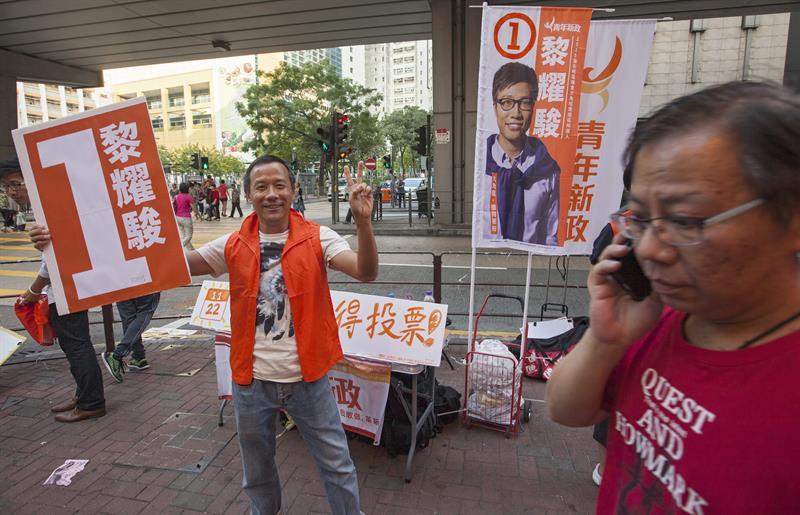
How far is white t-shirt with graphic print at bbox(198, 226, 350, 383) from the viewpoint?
212 centimetres

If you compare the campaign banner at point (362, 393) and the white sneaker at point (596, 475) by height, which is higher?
the campaign banner at point (362, 393)

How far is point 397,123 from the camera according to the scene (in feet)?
152

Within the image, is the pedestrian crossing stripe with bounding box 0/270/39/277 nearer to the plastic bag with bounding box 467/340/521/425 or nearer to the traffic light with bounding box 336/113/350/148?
the traffic light with bounding box 336/113/350/148

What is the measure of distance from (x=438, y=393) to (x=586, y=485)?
1200 millimetres

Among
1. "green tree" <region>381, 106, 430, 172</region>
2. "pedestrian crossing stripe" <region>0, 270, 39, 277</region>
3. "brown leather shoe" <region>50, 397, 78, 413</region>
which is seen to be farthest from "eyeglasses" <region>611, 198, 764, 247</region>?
"green tree" <region>381, 106, 430, 172</region>

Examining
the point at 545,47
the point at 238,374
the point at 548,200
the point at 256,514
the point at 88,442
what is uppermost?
the point at 545,47

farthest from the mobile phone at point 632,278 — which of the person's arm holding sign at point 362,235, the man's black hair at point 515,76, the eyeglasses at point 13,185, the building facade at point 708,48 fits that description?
the building facade at point 708,48

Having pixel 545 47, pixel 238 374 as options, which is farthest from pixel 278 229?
pixel 545 47

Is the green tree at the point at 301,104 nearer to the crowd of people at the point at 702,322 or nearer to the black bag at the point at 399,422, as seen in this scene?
the black bag at the point at 399,422

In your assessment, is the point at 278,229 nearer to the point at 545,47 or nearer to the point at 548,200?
the point at 548,200

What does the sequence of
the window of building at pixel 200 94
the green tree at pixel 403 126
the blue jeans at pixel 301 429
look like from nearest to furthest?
the blue jeans at pixel 301 429 < the green tree at pixel 403 126 < the window of building at pixel 200 94

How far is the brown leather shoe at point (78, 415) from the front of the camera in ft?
12.0

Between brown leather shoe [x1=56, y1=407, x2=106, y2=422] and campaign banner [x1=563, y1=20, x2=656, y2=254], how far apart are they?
3899 mm

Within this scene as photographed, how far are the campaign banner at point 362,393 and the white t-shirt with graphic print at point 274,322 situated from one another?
0.96 meters
